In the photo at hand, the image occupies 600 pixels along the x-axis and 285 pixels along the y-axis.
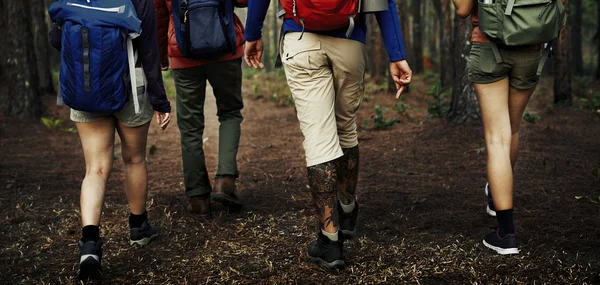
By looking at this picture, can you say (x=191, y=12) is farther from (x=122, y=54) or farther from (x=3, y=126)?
(x=3, y=126)

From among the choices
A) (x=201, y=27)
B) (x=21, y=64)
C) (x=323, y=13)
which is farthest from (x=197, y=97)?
(x=21, y=64)

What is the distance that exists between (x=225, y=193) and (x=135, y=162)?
1.16 metres

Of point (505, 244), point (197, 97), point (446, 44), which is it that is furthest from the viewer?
point (446, 44)

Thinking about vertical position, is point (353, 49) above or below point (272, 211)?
above

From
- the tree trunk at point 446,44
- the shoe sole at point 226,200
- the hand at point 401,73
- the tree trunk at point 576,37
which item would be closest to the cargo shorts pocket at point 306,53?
the hand at point 401,73

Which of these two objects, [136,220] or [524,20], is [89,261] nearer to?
[136,220]

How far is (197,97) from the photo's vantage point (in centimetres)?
521

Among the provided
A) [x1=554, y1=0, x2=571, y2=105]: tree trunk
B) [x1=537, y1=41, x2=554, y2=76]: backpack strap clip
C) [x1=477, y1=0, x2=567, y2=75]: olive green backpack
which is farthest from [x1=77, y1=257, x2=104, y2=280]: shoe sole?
[x1=554, y1=0, x2=571, y2=105]: tree trunk

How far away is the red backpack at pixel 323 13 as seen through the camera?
3.53 meters

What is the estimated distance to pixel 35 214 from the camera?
5.42 metres

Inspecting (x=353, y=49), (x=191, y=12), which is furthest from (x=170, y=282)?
(x=191, y=12)

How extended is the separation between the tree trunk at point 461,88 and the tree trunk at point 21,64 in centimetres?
745

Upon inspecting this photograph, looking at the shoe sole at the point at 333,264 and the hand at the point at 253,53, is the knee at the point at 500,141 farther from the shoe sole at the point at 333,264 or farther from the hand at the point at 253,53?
the hand at the point at 253,53

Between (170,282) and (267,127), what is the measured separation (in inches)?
285
